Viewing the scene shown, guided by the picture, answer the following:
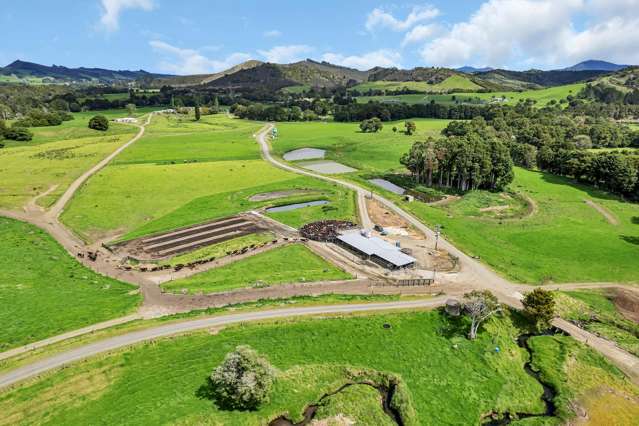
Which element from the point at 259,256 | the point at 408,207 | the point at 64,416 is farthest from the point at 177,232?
the point at 408,207

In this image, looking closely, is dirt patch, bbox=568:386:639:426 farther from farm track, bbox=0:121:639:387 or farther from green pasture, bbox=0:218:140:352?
green pasture, bbox=0:218:140:352

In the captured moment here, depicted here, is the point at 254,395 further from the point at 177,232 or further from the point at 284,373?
the point at 177,232

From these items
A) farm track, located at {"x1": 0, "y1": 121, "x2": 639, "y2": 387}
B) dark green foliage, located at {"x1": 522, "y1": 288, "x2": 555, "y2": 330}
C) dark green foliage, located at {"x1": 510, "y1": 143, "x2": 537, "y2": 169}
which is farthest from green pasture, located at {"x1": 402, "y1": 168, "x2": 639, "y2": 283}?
dark green foliage, located at {"x1": 510, "y1": 143, "x2": 537, "y2": 169}

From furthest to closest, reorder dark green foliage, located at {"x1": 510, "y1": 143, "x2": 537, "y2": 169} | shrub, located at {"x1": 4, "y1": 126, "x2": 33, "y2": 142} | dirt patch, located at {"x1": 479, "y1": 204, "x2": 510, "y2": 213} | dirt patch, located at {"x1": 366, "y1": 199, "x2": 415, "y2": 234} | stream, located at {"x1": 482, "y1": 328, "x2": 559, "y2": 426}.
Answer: shrub, located at {"x1": 4, "y1": 126, "x2": 33, "y2": 142} → dark green foliage, located at {"x1": 510, "y1": 143, "x2": 537, "y2": 169} → dirt patch, located at {"x1": 479, "y1": 204, "x2": 510, "y2": 213} → dirt patch, located at {"x1": 366, "y1": 199, "x2": 415, "y2": 234} → stream, located at {"x1": 482, "y1": 328, "x2": 559, "y2": 426}

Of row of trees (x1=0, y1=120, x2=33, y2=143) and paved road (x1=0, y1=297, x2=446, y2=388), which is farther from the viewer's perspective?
row of trees (x1=0, y1=120, x2=33, y2=143)

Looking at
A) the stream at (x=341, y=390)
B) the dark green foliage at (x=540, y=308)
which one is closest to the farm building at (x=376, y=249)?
the dark green foliage at (x=540, y=308)
